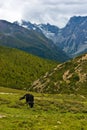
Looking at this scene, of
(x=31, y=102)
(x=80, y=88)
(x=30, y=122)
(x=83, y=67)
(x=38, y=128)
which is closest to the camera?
(x=38, y=128)

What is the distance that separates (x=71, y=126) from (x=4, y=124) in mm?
5968

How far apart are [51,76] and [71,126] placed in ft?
294

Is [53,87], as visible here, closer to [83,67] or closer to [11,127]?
[83,67]

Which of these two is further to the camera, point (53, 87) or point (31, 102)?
point (53, 87)

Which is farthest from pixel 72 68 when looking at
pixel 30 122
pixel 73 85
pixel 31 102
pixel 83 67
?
pixel 30 122

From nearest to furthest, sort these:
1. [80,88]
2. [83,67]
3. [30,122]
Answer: [30,122]
[80,88]
[83,67]

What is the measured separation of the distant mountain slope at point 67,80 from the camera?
107 metres

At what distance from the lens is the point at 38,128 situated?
94.3 feet

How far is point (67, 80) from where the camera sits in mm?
111938

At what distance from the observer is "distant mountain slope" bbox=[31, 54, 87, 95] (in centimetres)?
10669

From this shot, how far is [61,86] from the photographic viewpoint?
358 feet

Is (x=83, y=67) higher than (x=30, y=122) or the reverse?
higher

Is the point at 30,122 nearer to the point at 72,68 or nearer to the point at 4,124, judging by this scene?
the point at 4,124

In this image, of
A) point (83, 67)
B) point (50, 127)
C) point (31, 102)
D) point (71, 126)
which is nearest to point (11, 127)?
point (50, 127)
